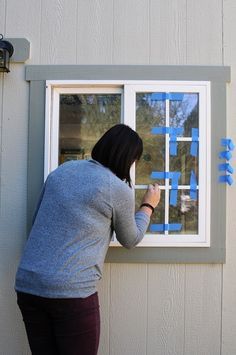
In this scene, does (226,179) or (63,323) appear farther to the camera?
(226,179)

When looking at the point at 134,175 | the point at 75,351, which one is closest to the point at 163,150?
the point at 134,175

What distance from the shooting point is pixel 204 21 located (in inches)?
93.4

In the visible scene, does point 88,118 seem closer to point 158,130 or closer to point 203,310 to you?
point 158,130

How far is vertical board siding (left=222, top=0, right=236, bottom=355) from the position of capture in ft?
7.72

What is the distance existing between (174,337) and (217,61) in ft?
5.87

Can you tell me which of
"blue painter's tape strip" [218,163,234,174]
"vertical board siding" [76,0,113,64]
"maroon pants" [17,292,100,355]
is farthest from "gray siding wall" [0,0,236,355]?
"maroon pants" [17,292,100,355]

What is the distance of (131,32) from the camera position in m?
2.35

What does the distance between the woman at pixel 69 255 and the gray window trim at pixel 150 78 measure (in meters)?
0.58

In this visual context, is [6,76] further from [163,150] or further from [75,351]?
[75,351]

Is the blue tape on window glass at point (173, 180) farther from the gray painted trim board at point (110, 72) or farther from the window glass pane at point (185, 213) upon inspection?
the gray painted trim board at point (110, 72)

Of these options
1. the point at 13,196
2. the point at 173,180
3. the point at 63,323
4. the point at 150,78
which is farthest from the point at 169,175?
the point at 63,323

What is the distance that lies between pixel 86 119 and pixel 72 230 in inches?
38.7

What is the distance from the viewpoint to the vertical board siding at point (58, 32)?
235 centimetres


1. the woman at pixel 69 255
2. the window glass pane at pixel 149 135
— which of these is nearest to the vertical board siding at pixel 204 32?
the window glass pane at pixel 149 135
